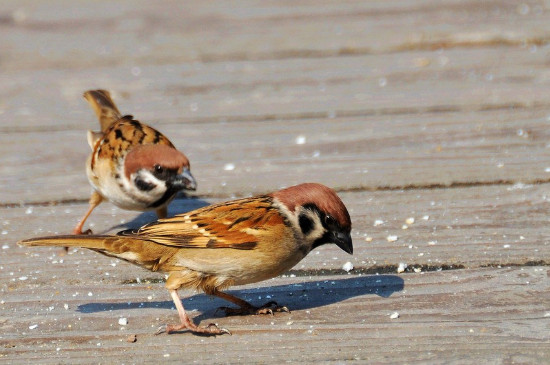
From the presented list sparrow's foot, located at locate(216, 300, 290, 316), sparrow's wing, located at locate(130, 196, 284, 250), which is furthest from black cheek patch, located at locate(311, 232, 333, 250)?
→ sparrow's foot, located at locate(216, 300, 290, 316)

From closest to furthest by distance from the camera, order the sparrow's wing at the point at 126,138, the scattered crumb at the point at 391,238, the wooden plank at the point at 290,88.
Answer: the scattered crumb at the point at 391,238 → the sparrow's wing at the point at 126,138 → the wooden plank at the point at 290,88

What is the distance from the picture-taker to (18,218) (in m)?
3.97

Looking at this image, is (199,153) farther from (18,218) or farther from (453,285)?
(453,285)

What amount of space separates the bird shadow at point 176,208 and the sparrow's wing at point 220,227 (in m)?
0.81

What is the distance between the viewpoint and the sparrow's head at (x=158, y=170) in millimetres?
3889

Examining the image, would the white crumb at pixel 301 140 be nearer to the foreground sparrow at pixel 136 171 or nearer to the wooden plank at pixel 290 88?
the wooden plank at pixel 290 88

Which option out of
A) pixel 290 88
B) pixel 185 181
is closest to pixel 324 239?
pixel 185 181

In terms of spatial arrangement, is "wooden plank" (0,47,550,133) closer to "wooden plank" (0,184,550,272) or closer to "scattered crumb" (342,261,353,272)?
"wooden plank" (0,184,550,272)

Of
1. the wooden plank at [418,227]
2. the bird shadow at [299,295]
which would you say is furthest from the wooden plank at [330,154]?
the bird shadow at [299,295]

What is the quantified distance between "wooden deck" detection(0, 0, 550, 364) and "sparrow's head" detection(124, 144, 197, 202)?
0.24 m

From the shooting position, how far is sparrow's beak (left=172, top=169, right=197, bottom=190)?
12.6 ft

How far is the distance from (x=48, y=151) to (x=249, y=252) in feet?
6.24

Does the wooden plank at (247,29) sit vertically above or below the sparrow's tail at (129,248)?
above

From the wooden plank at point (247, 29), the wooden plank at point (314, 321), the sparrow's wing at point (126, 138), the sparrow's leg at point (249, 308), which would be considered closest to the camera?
the wooden plank at point (314, 321)
